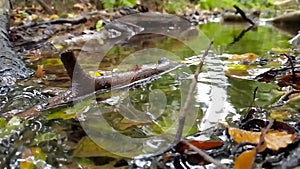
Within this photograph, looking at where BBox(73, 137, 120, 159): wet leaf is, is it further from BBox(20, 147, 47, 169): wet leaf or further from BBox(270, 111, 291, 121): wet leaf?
BBox(270, 111, 291, 121): wet leaf

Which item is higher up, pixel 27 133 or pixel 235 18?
pixel 27 133

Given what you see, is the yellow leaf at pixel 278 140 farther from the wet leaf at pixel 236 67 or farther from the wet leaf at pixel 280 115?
the wet leaf at pixel 236 67

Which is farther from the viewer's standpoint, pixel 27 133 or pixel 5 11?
pixel 5 11

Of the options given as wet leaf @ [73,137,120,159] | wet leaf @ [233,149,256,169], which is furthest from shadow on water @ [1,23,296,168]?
wet leaf @ [233,149,256,169]

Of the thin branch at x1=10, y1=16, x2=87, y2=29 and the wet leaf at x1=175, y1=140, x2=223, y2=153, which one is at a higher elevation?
the wet leaf at x1=175, y1=140, x2=223, y2=153

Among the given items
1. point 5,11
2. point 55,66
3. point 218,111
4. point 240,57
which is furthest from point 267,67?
point 5,11

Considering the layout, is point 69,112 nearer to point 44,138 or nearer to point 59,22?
point 44,138

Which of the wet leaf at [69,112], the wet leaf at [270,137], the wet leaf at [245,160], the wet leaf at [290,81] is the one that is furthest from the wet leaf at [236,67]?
the wet leaf at [245,160]

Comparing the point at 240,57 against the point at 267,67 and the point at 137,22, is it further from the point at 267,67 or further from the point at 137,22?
the point at 137,22
